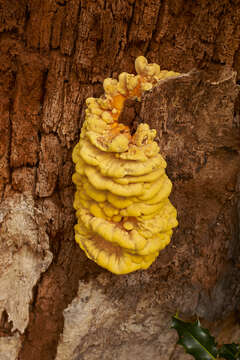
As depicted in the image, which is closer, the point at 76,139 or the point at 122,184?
the point at 122,184

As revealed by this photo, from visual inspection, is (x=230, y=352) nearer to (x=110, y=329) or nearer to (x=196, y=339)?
(x=196, y=339)

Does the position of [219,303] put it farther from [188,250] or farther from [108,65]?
[108,65]

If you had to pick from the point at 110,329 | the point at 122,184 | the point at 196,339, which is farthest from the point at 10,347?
the point at 122,184

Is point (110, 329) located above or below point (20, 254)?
below

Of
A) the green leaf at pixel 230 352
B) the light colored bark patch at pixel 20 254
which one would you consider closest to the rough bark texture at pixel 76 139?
the light colored bark patch at pixel 20 254

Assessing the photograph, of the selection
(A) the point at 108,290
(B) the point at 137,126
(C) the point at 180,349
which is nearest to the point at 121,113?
(B) the point at 137,126

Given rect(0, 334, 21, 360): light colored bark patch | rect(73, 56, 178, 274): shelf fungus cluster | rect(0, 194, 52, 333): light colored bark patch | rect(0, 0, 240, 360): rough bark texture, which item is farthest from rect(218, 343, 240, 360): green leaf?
rect(0, 334, 21, 360): light colored bark patch
